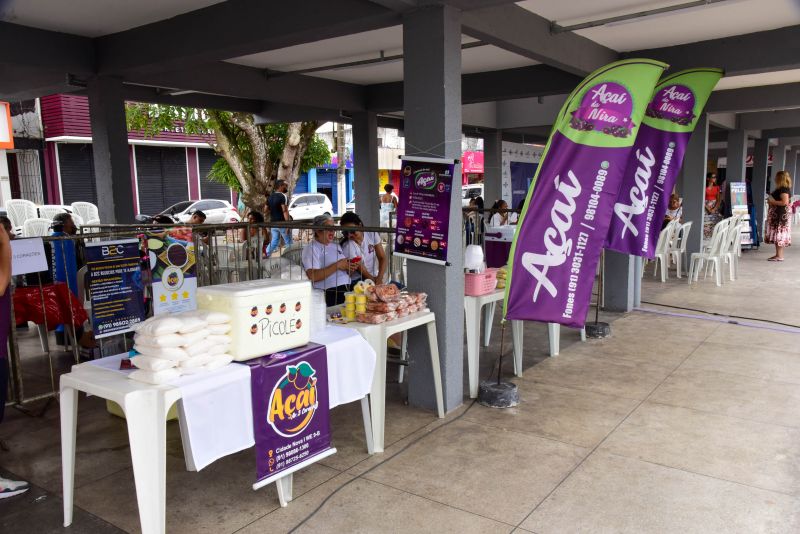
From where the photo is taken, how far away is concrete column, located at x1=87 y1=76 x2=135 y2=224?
6.25 meters

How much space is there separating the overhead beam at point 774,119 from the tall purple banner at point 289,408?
1429cm

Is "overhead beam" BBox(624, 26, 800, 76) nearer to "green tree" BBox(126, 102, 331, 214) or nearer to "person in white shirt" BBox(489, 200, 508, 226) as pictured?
"person in white shirt" BBox(489, 200, 508, 226)

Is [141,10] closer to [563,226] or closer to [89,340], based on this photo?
[89,340]

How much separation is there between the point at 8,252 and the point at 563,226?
329cm

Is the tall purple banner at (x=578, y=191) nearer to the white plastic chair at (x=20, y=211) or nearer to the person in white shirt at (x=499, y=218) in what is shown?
the person in white shirt at (x=499, y=218)

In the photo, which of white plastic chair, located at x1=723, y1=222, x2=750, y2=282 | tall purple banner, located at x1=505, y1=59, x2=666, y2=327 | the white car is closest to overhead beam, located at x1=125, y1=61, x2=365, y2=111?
tall purple banner, located at x1=505, y1=59, x2=666, y2=327

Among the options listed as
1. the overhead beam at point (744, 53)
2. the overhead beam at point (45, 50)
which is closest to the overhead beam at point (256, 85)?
the overhead beam at point (45, 50)

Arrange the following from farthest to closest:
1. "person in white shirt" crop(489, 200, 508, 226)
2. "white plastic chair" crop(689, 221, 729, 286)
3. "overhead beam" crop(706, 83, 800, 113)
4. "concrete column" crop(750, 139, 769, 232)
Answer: "concrete column" crop(750, 139, 769, 232) < "overhead beam" crop(706, 83, 800, 113) < "white plastic chair" crop(689, 221, 729, 286) < "person in white shirt" crop(489, 200, 508, 226)

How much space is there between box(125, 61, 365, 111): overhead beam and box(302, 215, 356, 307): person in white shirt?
9.31 feet

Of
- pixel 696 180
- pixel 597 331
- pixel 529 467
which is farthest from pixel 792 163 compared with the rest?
pixel 529 467

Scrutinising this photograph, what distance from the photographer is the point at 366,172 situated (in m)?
10.3

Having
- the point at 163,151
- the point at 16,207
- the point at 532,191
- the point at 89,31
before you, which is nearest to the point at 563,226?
the point at 532,191

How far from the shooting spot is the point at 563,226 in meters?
3.97

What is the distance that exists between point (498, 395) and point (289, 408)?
6.39 ft
